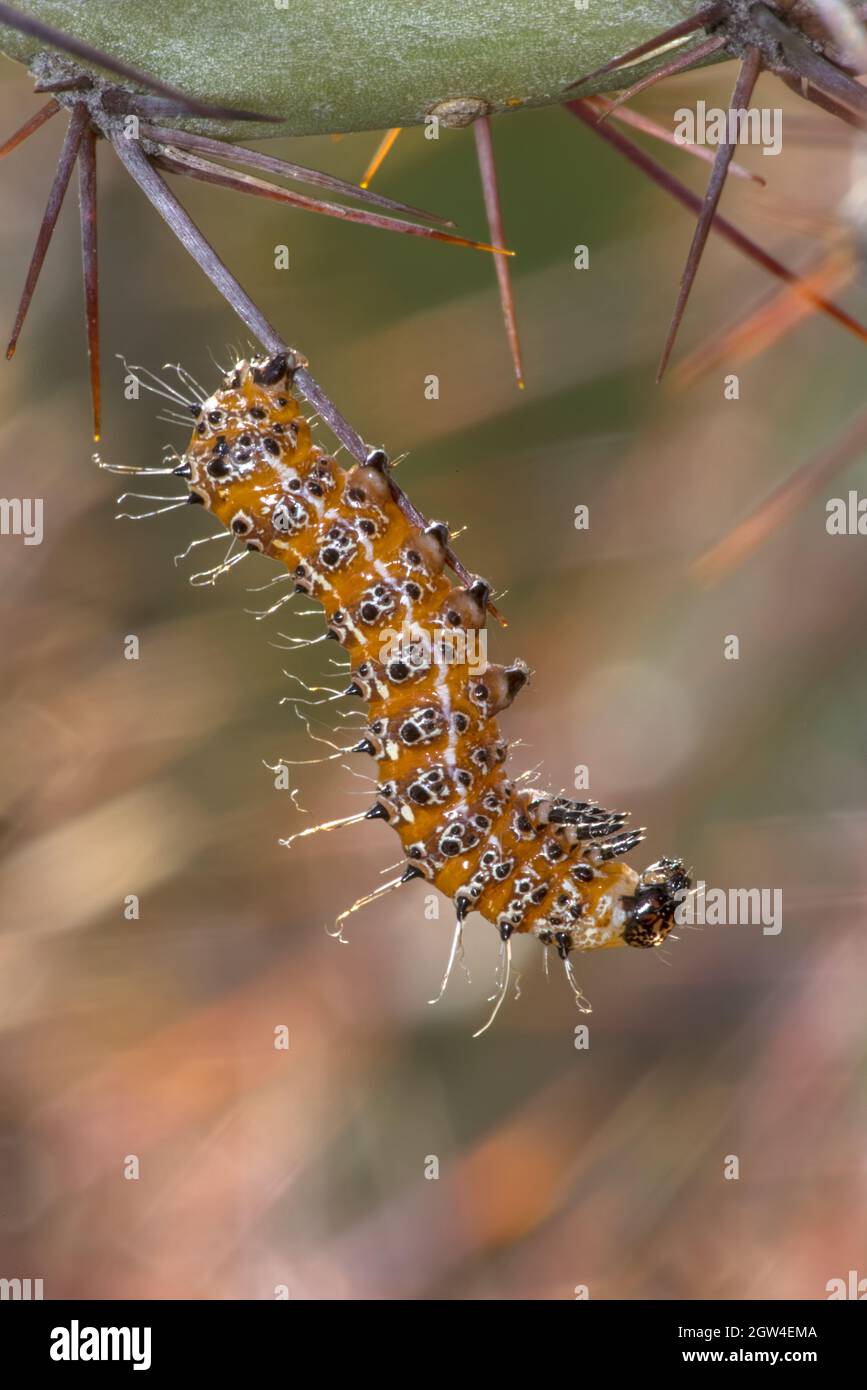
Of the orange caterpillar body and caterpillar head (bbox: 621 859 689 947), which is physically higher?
the orange caterpillar body

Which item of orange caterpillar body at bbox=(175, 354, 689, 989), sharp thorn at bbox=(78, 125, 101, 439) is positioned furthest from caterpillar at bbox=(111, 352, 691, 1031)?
sharp thorn at bbox=(78, 125, 101, 439)

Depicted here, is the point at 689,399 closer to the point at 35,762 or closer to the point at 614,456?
the point at 614,456

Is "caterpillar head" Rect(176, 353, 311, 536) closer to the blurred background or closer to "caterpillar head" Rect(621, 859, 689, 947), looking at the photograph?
"caterpillar head" Rect(621, 859, 689, 947)

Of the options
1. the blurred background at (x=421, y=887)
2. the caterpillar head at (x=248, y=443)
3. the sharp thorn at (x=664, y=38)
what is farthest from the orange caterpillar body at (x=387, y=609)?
the blurred background at (x=421, y=887)

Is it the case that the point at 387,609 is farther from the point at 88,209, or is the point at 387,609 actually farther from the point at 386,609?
the point at 88,209

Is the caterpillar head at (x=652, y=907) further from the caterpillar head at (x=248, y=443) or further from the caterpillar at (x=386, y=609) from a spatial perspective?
the caterpillar head at (x=248, y=443)

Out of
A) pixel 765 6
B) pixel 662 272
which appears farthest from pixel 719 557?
pixel 765 6

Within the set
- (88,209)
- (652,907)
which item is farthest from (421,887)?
(88,209)
